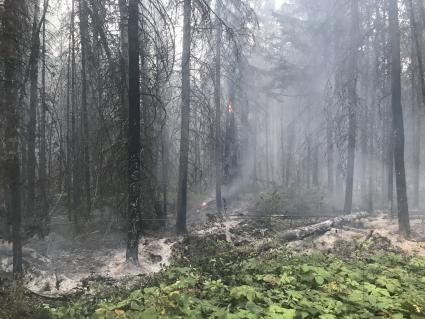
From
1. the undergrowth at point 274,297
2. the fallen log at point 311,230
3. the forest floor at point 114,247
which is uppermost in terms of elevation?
the undergrowth at point 274,297

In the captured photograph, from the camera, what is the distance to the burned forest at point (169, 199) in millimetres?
5469

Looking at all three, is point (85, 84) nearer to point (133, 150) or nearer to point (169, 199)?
point (133, 150)

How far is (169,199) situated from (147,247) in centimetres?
1386

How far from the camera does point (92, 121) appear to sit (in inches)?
632

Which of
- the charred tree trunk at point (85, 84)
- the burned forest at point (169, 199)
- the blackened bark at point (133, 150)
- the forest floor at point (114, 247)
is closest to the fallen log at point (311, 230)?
the burned forest at point (169, 199)

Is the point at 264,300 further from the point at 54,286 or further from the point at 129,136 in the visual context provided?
the point at 129,136

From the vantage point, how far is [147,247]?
13.3 meters

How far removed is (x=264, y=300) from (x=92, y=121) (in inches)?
504

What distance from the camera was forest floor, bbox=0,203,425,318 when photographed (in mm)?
10133

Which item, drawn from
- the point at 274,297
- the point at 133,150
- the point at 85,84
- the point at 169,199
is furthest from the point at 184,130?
the point at 274,297

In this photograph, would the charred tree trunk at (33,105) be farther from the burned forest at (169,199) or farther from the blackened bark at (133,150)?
→ the blackened bark at (133,150)

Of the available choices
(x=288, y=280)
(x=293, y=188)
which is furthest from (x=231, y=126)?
(x=288, y=280)

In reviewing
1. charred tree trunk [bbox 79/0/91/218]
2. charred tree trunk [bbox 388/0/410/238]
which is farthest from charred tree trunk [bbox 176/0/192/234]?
charred tree trunk [bbox 388/0/410/238]

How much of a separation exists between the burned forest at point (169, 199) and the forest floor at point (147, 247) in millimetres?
82
